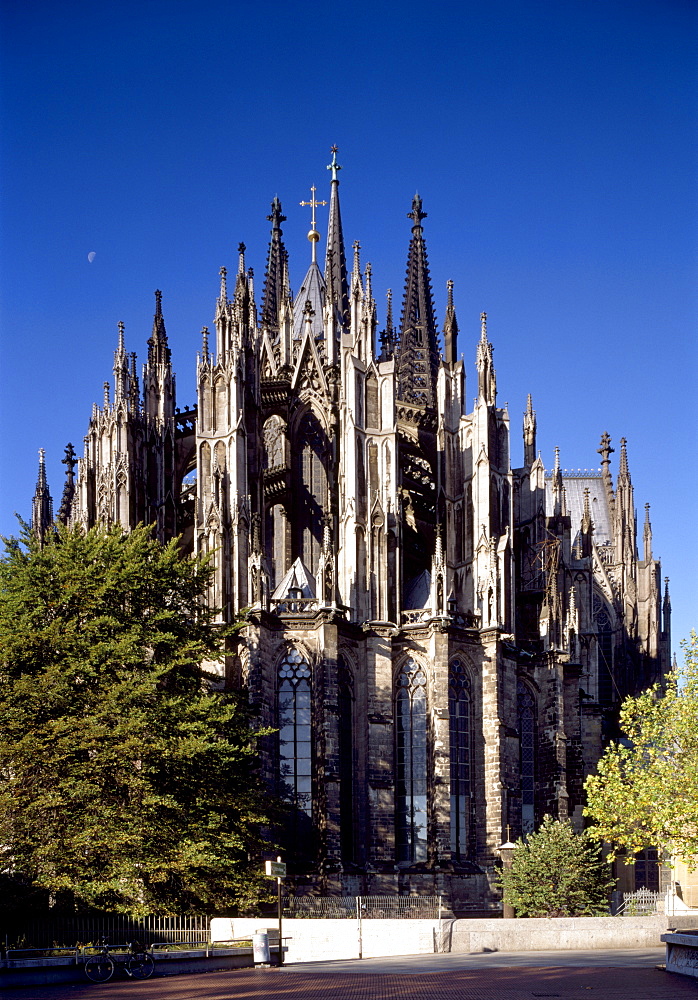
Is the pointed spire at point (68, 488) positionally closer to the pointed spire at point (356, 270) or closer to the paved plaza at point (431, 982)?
the pointed spire at point (356, 270)

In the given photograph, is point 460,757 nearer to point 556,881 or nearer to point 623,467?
point 556,881

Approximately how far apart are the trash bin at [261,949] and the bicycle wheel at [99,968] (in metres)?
4.89

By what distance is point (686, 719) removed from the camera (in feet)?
128

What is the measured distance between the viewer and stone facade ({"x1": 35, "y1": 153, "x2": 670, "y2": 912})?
58281 mm

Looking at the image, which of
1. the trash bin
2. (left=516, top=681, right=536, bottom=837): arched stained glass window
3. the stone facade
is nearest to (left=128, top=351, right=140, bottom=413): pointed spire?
the stone facade

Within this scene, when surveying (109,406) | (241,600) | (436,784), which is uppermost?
(109,406)

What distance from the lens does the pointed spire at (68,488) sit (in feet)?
266

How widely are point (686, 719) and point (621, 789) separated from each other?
2736mm

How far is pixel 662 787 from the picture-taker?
38.8 m

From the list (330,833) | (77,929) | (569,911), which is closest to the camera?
(77,929)

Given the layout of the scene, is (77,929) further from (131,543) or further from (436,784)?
(436,784)

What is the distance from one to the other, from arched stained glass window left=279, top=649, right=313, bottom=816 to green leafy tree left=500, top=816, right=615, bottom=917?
12.7 meters

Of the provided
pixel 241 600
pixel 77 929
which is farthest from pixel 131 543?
pixel 77 929

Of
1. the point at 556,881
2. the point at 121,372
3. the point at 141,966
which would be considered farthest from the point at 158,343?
the point at 141,966
